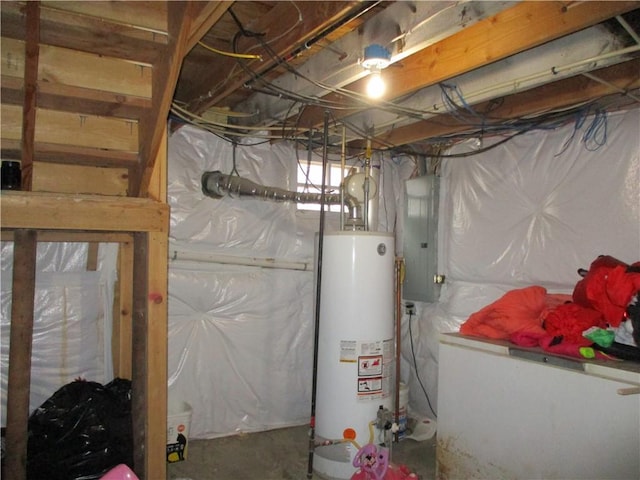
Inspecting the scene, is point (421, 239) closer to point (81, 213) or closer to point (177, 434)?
point (177, 434)

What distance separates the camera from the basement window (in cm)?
339

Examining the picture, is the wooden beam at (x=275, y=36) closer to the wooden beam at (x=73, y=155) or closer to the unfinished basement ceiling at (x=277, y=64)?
the unfinished basement ceiling at (x=277, y=64)

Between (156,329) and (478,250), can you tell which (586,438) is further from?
(156,329)

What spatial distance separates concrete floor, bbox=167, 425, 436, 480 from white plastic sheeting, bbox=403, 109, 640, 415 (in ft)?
1.83

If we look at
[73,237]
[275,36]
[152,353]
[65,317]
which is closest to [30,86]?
[275,36]

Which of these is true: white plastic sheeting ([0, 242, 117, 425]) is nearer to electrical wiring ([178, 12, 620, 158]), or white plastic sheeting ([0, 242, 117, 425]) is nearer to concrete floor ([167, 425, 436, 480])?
concrete floor ([167, 425, 436, 480])

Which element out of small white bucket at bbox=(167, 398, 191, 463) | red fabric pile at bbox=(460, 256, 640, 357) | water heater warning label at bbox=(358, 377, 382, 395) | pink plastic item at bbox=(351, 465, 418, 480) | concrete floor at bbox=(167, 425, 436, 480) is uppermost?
red fabric pile at bbox=(460, 256, 640, 357)

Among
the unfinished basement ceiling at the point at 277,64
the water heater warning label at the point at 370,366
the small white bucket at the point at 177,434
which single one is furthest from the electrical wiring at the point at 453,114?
the small white bucket at the point at 177,434

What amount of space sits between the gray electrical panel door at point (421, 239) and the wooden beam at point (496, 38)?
1254 mm

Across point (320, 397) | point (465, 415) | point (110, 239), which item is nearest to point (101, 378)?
point (110, 239)

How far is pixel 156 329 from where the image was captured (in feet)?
6.74

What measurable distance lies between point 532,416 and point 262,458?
173 centimetres

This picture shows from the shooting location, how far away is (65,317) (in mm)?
2609

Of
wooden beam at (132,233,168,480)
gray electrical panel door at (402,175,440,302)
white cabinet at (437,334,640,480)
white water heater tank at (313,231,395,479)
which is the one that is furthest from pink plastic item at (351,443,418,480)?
gray electrical panel door at (402,175,440,302)
